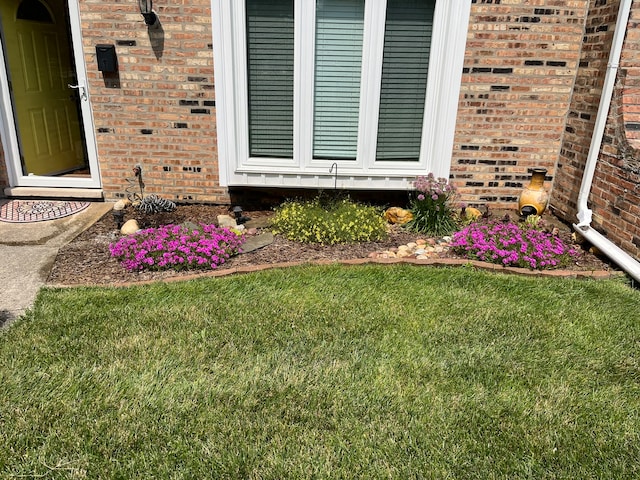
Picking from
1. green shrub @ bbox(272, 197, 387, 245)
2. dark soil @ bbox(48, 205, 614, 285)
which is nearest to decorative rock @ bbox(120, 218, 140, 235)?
dark soil @ bbox(48, 205, 614, 285)

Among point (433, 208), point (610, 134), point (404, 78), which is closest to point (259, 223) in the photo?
point (433, 208)

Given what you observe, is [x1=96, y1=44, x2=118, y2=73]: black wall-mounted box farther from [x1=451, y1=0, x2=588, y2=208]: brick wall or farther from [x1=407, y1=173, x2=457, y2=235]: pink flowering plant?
[x1=451, y1=0, x2=588, y2=208]: brick wall

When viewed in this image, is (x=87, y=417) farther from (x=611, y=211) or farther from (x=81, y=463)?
(x=611, y=211)

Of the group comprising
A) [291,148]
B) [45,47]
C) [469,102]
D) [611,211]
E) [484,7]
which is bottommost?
[611,211]

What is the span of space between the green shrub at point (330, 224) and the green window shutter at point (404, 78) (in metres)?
0.78

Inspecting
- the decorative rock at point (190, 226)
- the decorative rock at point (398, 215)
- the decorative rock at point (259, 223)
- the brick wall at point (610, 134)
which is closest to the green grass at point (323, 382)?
the brick wall at point (610, 134)

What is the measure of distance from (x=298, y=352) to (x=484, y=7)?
4.08m

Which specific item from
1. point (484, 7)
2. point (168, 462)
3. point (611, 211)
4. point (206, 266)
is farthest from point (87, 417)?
point (484, 7)

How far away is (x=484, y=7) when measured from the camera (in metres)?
4.95

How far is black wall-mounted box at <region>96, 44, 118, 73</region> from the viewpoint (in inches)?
201

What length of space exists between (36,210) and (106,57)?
1.91 metres

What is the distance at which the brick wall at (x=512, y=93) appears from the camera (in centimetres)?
500

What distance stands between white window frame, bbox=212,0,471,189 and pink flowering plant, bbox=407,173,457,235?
0.26 m

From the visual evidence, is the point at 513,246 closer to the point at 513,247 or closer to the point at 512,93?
the point at 513,247
